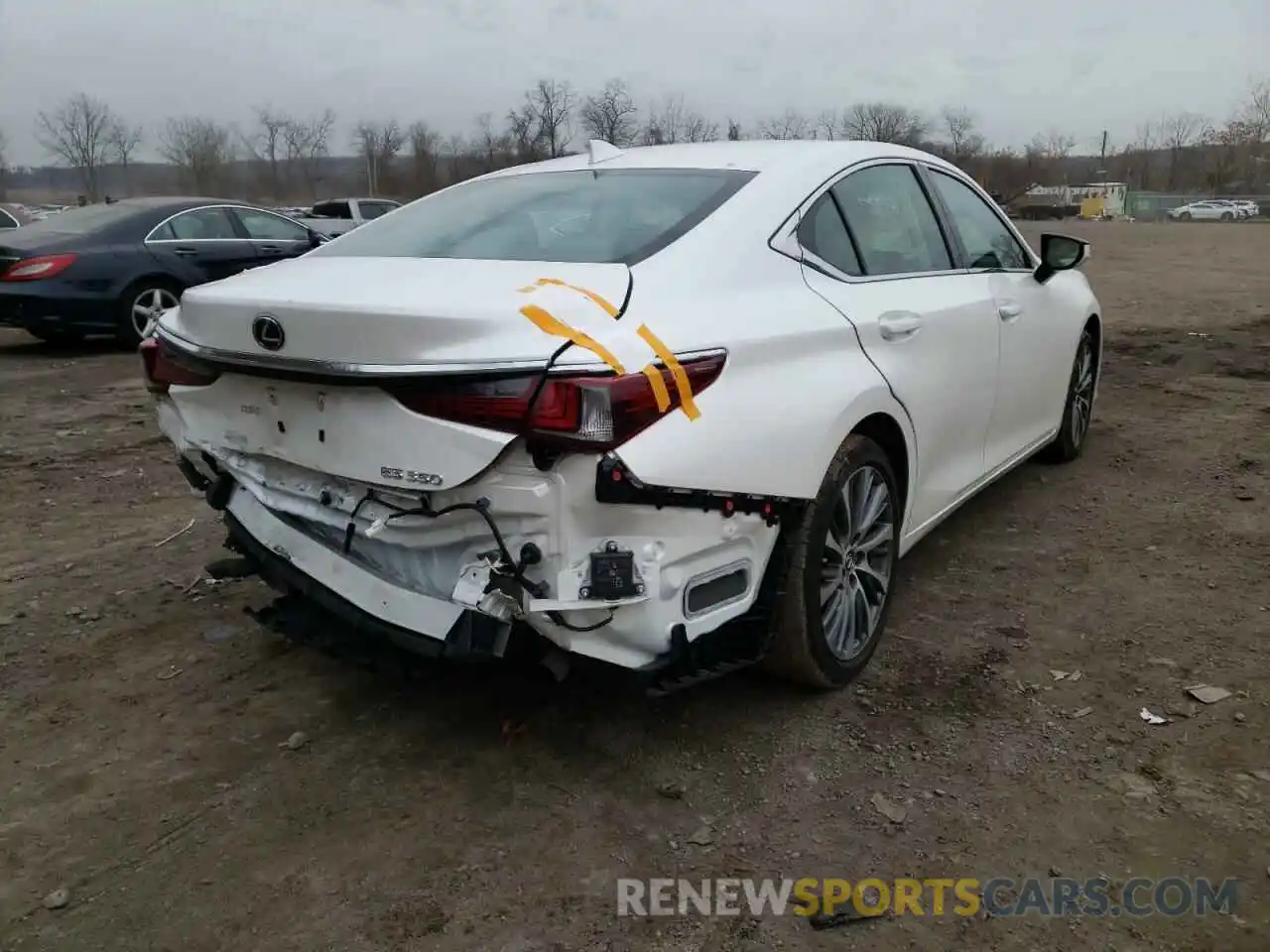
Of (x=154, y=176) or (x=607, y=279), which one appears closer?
(x=607, y=279)

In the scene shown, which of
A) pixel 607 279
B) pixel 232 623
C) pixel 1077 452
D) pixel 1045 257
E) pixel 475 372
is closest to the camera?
pixel 475 372

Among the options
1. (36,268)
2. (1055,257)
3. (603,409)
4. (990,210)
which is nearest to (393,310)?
(603,409)

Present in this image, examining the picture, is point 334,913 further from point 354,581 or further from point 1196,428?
point 1196,428

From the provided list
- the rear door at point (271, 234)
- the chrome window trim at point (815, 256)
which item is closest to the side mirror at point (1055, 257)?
the chrome window trim at point (815, 256)

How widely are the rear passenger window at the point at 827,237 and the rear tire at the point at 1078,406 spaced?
96.0 inches

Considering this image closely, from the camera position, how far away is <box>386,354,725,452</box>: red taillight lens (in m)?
2.20

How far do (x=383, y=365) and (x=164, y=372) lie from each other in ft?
3.67

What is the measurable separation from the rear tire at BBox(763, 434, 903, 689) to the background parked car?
5920 cm

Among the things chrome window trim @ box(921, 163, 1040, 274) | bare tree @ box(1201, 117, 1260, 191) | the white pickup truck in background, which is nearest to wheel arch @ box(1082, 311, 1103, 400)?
chrome window trim @ box(921, 163, 1040, 274)

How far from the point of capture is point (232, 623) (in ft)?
12.3

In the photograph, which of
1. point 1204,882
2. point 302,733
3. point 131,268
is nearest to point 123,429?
point 131,268

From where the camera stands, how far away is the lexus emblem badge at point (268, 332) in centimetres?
252

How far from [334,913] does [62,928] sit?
583 mm

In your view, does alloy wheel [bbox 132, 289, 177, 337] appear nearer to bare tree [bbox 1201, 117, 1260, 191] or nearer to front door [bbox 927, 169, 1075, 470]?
front door [bbox 927, 169, 1075, 470]
